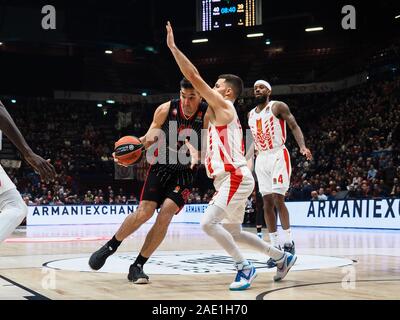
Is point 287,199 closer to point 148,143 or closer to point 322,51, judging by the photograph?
point 322,51

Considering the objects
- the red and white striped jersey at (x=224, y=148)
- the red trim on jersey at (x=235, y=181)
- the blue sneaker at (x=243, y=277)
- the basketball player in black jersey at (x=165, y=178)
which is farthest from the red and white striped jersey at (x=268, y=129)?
the blue sneaker at (x=243, y=277)

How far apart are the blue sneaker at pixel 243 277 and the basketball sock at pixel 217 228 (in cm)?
10

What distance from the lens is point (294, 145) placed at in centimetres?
2558

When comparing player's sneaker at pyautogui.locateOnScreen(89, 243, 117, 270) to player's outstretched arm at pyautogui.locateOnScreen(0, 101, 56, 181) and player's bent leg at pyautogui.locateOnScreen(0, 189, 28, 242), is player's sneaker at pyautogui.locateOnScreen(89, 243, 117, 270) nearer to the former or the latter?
player's bent leg at pyautogui.locateOnScreen(0, 189, 28, 242)

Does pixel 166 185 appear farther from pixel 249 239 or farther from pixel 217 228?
pixel 249 239

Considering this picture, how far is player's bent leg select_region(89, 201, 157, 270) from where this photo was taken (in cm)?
601

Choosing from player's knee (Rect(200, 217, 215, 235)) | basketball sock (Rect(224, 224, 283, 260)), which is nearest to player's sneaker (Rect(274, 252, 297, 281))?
basketball sock (Rect(224, 224, 283, 260))

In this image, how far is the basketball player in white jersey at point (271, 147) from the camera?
7.73 metres

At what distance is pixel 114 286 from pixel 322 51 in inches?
1013

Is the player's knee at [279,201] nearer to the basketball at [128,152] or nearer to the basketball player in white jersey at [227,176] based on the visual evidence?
the basketball player in white jersey at [227,176]

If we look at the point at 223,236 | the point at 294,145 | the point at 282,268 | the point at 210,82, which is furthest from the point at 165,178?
the point at 210,82

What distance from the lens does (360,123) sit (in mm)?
23609

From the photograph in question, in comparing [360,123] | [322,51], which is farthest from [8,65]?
[360,123]
